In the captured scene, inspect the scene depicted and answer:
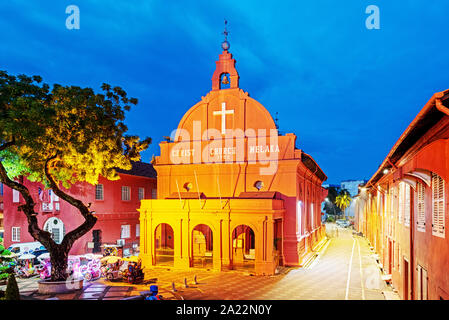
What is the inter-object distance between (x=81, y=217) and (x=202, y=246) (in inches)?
429

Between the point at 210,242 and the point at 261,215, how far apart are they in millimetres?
8237

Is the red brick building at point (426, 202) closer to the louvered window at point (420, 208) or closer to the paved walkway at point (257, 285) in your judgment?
the louvered window at point (420, 208)

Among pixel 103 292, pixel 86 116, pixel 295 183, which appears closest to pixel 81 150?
pixel 86 116

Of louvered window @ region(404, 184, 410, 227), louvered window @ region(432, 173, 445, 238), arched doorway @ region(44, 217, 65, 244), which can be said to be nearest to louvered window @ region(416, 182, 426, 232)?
louvered window @ region(432, 173, 445, 238)

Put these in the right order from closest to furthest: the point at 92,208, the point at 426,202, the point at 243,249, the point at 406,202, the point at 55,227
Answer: the point at 426,202
the point at 406,202
the point at 243,249
the point at 55,227
the point at 92,208

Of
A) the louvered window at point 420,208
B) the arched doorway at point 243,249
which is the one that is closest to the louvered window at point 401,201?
the louvered window at point 420,208

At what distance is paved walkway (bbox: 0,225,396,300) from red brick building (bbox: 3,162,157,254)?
329 inches

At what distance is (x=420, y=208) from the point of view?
477 inches

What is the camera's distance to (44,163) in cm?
1881

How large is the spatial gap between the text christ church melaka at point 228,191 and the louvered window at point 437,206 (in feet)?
47.0

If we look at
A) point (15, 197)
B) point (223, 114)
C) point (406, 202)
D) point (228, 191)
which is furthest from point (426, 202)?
point (15, 197)

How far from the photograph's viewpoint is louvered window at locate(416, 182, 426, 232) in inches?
450

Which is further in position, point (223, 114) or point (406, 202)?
point (223, 114)

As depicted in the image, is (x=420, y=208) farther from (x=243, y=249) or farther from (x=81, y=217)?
(x=81, y=217)
